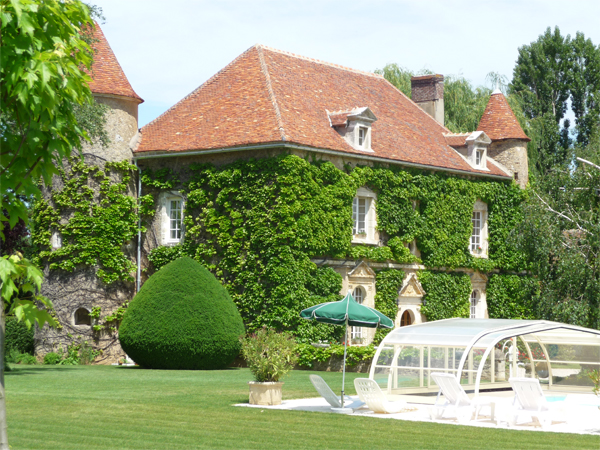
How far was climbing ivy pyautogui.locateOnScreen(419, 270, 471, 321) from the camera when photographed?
33.5 meters

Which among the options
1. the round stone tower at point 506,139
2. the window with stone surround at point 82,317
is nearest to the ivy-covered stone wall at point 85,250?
the window with stone surround at point 82,317

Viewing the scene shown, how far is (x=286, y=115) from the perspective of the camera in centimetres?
3039

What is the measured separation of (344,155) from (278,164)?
284 cm

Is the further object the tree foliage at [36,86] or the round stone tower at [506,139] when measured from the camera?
the round stone tower at [506,139]

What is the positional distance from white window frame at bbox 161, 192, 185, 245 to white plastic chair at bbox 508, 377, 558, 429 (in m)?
18.1

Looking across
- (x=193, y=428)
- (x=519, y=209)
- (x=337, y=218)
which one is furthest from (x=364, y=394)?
(x=519, y=209)

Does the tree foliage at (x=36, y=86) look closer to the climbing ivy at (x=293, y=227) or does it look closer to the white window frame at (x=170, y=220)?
the climbing ivy at (x=293, y=227)

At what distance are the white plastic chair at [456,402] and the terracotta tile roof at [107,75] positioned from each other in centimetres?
1914

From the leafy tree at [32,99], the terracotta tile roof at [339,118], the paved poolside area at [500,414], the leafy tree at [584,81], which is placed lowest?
the paved poolside area at [500,414]

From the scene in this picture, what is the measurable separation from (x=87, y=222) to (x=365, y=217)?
996 centimetres

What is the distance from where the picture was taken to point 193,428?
1400 centimetres

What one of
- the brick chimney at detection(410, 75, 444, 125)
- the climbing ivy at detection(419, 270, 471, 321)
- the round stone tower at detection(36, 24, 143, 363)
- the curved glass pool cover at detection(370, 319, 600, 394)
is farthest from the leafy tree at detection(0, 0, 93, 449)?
the brick chimney at detection(410, 75, 444, 125)

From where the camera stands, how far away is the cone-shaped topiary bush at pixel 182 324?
26266mm

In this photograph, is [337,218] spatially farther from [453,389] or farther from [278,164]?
[453,389]
